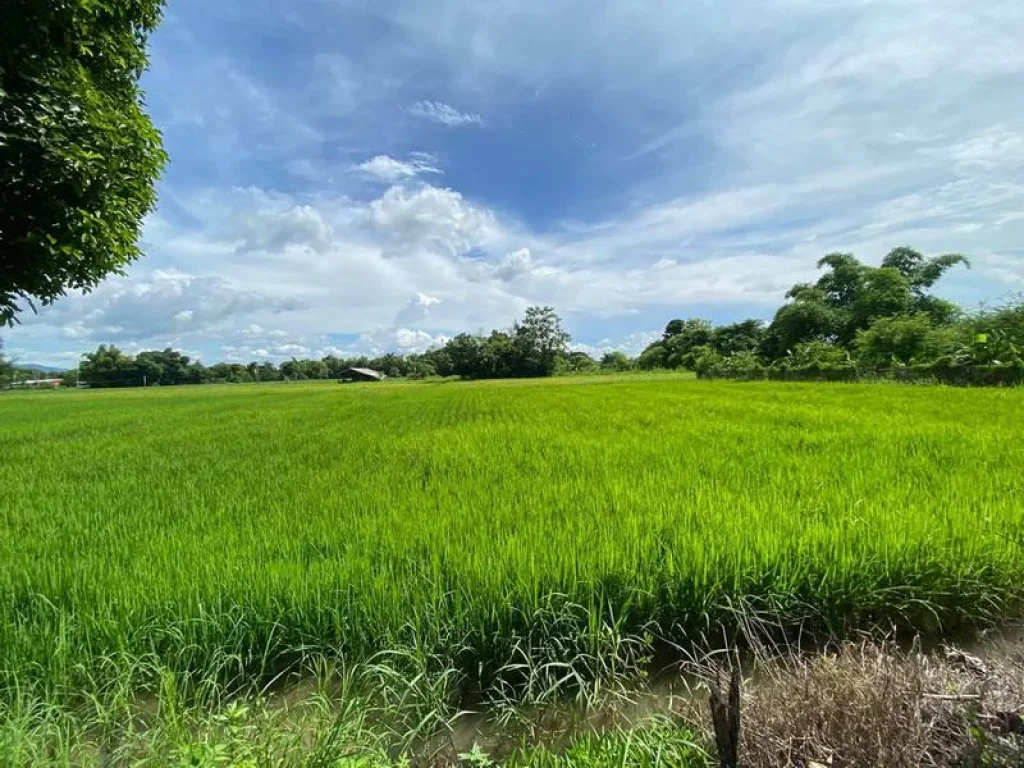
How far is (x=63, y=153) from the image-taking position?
13.2ft

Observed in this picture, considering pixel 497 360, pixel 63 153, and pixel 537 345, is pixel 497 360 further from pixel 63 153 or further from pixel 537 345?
pixel 63 153

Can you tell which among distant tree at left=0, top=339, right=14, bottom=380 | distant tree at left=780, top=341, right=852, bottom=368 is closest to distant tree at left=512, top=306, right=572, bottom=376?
distant tree at left=780, top=341, right=852, bottom=368

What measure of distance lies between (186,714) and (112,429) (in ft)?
51.7

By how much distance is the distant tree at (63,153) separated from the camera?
404cm

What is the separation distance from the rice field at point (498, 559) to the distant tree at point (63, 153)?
8.04ft

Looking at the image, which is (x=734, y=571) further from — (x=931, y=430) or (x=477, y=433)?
(x=477, y=433)

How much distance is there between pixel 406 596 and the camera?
8.03 ft

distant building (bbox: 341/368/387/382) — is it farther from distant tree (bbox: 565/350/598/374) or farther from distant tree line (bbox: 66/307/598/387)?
distant tree (bbox: 565/350/598/374)

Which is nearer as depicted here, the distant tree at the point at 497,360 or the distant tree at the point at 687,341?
the distant tree at the point at 687,341

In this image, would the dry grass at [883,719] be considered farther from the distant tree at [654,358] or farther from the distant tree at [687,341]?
the distant tree at [654,358]

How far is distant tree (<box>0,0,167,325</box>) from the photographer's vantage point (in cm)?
404

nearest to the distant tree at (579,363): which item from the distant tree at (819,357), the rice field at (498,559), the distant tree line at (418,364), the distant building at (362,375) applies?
the distant tree line at (418,364)

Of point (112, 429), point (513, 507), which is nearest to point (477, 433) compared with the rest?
point (513, 507)

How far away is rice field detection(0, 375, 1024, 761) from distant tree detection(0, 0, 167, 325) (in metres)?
2.45
